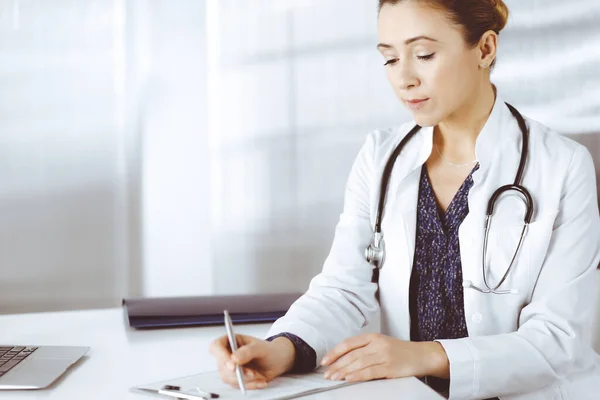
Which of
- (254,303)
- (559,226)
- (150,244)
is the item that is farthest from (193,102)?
(559,226)

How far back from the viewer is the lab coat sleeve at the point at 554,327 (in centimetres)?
130

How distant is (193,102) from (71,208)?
0.56m

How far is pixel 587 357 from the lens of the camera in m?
1.45

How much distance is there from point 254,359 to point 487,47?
810 mm

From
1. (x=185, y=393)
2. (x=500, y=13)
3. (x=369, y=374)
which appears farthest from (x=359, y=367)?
(x=500, y=13)

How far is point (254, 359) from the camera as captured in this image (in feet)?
4.00

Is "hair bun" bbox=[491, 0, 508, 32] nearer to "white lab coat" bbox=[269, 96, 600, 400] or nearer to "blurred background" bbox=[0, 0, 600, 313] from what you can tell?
"white lab coat" bbox=[269, 96, 600, 400]

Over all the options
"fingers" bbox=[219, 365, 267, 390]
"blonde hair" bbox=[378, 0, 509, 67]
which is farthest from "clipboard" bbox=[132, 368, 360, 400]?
"blonde hair" bbox=[378, 0, 509, 67]

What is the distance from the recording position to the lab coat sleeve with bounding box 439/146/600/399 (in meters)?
1.30

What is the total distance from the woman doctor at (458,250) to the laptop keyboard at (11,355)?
34 cm

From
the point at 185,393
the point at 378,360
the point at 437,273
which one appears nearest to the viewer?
the point at 185,393

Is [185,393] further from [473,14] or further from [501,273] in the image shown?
[473,14]

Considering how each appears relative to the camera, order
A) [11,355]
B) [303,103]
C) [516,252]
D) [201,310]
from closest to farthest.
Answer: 1. [11,355]
2. [516,252]
3. [201,310]
4. [303,103]

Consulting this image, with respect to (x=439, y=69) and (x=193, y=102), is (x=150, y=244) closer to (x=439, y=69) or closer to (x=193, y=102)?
(x=193, y=102)
